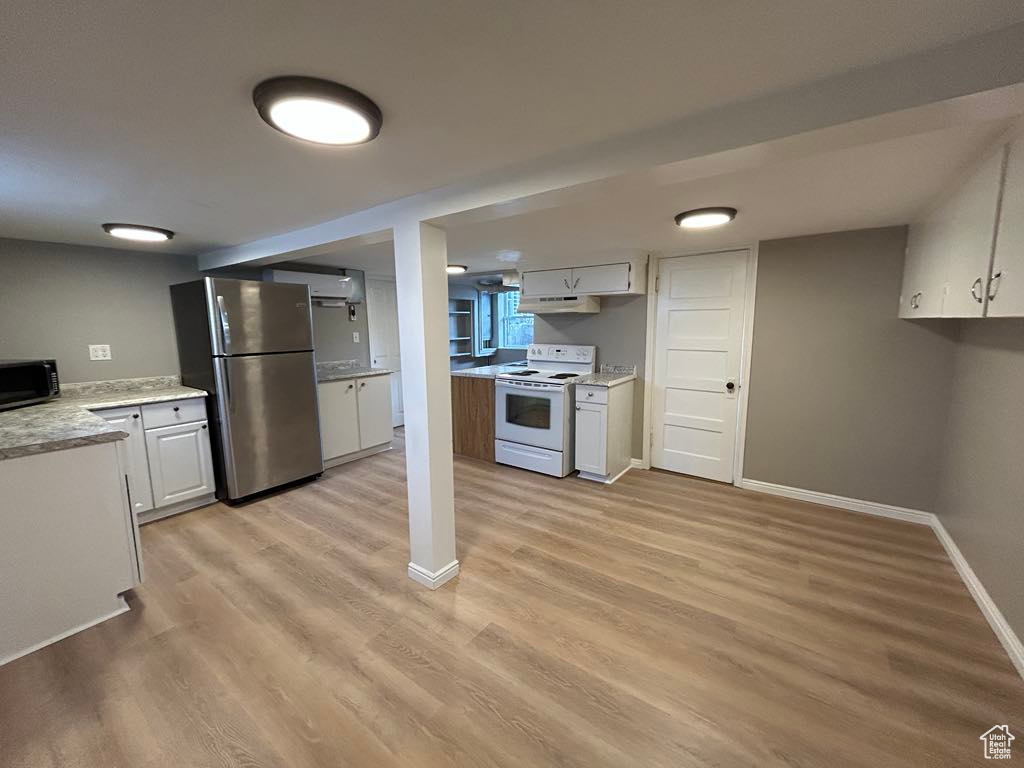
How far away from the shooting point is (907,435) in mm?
2820

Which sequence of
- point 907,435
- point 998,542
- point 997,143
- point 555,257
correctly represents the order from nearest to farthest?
1. point 997,143
2. point 998,542
3. point 907,435
4. point 555,257

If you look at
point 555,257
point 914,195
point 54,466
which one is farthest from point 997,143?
point 54,466

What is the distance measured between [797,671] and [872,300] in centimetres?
255

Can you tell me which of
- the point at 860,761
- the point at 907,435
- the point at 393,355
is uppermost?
the point at 393,355

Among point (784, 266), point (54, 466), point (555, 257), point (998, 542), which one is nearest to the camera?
point (54, 466)

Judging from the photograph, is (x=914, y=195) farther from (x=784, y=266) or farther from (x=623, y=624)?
(x=623, y=624)

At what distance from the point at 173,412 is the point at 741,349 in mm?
4511

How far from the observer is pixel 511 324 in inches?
267

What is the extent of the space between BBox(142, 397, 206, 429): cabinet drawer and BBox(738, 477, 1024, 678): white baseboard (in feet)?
14.7

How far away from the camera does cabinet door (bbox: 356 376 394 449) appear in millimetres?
4219

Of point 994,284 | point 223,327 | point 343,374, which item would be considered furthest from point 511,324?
point 994,284

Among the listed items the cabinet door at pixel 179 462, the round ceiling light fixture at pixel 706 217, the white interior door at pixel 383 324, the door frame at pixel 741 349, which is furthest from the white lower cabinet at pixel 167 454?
the door frame at pixel 741 349

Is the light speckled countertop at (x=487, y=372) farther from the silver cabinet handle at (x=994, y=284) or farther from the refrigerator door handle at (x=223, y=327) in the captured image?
the silver cabinet handle at (x=994, y=284)

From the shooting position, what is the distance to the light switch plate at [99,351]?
3.11 m
